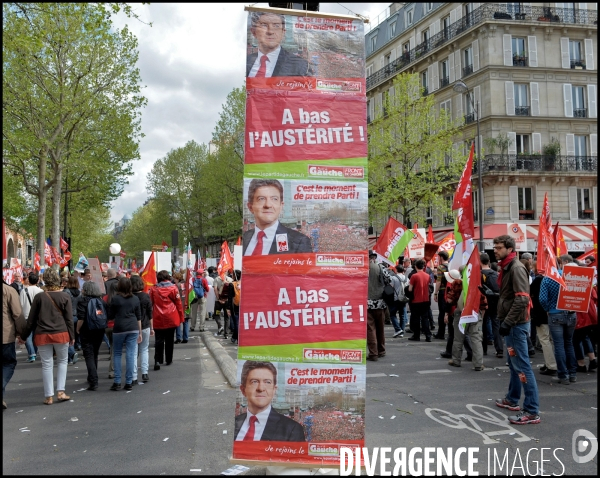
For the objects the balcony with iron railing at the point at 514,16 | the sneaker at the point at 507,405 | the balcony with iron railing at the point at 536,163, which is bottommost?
the sneaker at the point at 507,405

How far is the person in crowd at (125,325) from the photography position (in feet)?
28.0

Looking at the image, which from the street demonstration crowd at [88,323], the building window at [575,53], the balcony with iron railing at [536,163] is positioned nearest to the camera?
the street demonstration crowd at [88,323]

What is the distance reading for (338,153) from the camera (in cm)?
446

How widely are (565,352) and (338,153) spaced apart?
593 cm

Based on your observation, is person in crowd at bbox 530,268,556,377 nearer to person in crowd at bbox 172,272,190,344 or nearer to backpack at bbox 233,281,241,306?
backpack at bbox 233,281,241,306

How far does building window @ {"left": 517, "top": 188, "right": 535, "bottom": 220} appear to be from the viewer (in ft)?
114

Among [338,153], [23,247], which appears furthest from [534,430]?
[23,247]

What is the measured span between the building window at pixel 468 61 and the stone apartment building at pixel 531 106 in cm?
7

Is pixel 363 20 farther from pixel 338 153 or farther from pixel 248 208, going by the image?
pixel 248 208

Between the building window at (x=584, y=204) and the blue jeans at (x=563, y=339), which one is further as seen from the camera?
the building window at (x=584, y=204)

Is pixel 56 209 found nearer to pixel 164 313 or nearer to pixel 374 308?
pixel 164 313

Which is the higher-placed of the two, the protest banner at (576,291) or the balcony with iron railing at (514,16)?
the balcony with iron railing at (514,16)

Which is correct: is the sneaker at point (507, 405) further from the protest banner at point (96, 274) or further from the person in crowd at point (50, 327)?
the protest banner at point (96, 274)

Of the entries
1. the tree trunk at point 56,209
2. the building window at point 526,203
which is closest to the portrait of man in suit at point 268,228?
the tree trunk at point 56,209
